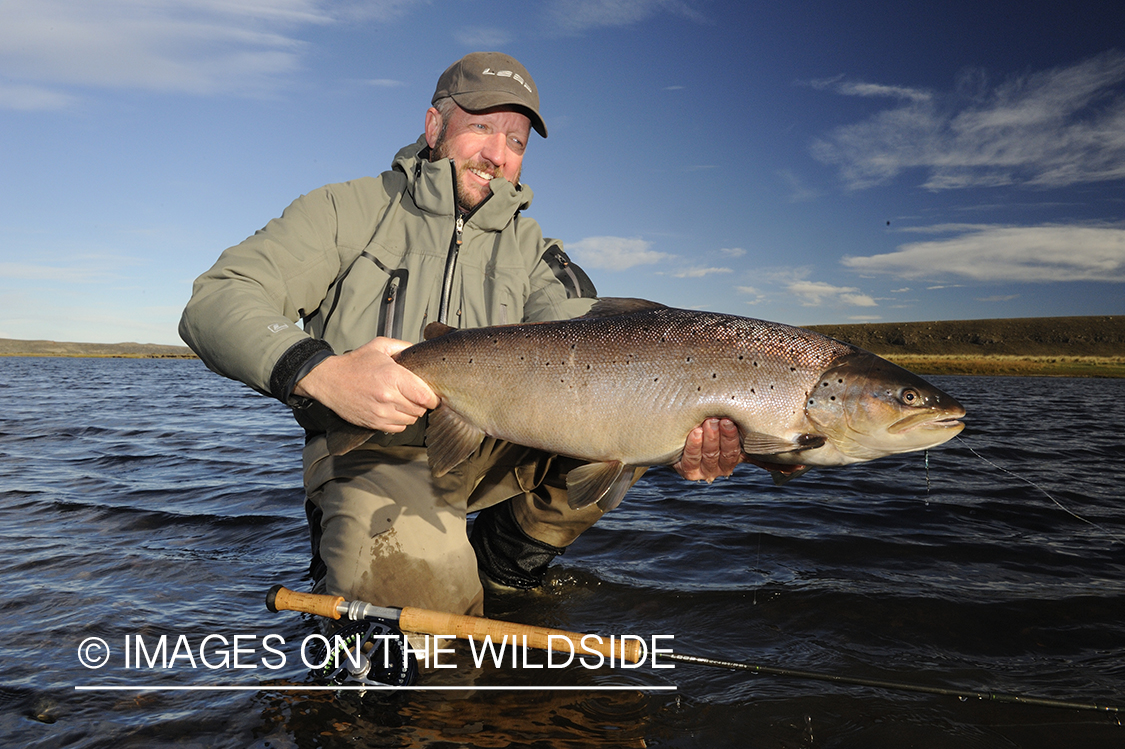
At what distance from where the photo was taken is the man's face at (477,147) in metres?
4.09

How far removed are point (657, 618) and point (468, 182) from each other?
9.75 feet

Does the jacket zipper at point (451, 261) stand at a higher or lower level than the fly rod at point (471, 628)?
higher

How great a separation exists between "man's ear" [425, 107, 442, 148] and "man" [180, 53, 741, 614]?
2 centimetres

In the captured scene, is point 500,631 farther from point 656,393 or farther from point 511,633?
point 656,393

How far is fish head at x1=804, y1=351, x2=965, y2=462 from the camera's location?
3.03m

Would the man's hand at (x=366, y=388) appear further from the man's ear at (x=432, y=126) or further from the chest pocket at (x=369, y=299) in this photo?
the man's ear at (x=432, y=126)

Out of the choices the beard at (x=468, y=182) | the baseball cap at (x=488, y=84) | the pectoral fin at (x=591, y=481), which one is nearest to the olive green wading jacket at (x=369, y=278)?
the beard at (x=468, y=182)

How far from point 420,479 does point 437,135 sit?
89.0 inches

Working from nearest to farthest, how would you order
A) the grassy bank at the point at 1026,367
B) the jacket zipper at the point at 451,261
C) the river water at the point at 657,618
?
the river water at the point at 657,618 → the jacket zipper at the point at 451,261 → the grassy bank at the point at 1026,367

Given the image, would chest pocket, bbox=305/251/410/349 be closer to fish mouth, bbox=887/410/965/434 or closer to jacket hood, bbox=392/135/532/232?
jacket hood, bbox=392/135/532/232

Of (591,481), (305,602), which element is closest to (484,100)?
(591,481)

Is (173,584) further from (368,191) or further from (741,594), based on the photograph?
(741,594)

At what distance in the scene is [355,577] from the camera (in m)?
3.32

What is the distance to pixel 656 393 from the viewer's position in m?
3.13
